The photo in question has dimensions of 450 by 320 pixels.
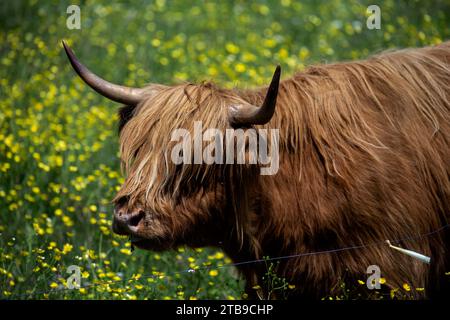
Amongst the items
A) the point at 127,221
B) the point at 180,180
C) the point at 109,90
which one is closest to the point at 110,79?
the point at 109,90

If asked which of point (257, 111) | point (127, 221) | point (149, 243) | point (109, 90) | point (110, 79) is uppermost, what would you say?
point (110, 79)

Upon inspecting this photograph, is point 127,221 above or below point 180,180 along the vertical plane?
below

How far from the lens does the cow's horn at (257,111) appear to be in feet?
12.5

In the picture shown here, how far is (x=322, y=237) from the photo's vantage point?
4246 mm

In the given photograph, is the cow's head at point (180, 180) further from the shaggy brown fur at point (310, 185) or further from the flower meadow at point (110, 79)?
the flower meadow at point (110, 79)

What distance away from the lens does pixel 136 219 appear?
403 centimetres

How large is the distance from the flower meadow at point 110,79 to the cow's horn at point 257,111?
620 mm

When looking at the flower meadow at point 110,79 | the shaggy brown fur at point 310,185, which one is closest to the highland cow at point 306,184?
the shaggy brown fur at point 310,185

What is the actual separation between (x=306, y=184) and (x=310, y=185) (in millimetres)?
21

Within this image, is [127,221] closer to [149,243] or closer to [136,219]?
[136,219]

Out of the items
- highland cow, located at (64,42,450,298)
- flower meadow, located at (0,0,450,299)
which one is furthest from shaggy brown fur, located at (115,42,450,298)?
flower meadow, located at (0,0,450,299)
